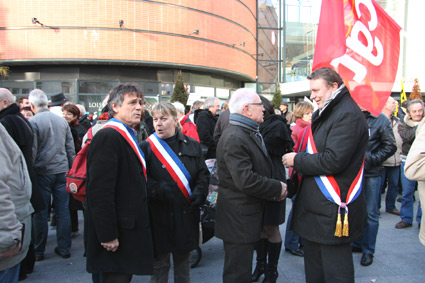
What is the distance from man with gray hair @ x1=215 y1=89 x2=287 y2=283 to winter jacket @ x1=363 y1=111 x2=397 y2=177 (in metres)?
1.98

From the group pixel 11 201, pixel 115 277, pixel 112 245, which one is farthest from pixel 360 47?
pixel 11 201

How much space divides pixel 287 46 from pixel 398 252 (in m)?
30.9

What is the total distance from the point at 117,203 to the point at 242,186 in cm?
100

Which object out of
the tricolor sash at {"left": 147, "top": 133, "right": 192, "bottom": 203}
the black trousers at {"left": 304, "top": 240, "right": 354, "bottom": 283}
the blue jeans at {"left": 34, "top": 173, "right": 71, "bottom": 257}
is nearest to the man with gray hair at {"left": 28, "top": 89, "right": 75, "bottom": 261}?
the blue jeans at {"left": 34, "top": 173, "right": 71, "bottom": 257}

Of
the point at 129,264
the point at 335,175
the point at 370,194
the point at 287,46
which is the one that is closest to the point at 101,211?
the point at 129,264

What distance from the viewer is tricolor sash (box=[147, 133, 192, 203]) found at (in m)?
3.08

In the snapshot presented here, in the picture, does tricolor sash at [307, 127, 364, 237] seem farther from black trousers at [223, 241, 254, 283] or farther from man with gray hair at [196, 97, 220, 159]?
man with gray hair at [196, 97, 220, 159]

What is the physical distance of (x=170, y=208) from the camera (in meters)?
3.04

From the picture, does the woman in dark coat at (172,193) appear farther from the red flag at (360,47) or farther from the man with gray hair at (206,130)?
the man with gray hair at (206,130)

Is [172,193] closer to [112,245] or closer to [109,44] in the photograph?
[112,245]

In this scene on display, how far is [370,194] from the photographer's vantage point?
4191mm

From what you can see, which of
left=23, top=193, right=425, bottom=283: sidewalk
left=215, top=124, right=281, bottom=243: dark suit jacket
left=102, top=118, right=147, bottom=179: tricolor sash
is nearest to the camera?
left=102, top=118, right=147, bottom=179: tricolor sash

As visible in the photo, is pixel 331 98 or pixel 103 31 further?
pixel 103 31

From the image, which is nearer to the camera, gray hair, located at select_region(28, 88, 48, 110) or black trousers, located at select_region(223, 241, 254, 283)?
black trousers, located at select_region(223, 241, 254, 283)
